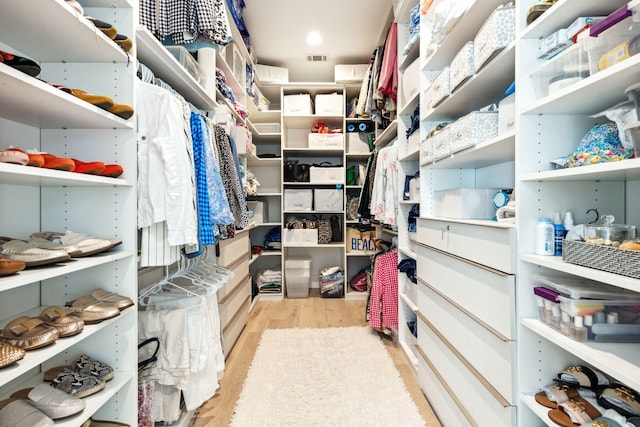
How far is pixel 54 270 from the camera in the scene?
79 centimetres

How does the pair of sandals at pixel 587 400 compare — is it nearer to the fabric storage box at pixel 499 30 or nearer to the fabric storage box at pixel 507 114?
the fabric storage box at pixel 507 114

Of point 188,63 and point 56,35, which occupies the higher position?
point 188,63

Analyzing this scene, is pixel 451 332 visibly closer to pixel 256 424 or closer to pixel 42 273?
pixel 256 424

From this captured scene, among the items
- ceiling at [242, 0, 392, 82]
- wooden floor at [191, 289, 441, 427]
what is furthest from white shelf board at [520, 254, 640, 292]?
ceiling at [242, 0, 392, 82]

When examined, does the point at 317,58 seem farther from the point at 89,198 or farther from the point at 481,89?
the point at 89,198

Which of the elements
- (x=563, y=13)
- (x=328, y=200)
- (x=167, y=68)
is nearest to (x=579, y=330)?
(x=563, y=13)

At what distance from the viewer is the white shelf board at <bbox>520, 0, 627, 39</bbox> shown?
0.76 metres

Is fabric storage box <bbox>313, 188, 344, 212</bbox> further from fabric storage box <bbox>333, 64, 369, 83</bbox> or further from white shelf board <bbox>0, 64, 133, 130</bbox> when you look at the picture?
white shelf board <bbox>0, 64, 133, 130</bbox>

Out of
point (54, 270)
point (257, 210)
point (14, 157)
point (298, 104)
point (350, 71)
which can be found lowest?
point (54, 270)

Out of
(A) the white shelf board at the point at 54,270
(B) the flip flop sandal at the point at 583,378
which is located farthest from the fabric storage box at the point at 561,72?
(A) the white shelf board at the point at 54,270

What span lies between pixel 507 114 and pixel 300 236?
99.9 inches

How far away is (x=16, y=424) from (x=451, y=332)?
1.46 meters

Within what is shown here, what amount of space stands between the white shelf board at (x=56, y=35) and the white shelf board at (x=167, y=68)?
0.57ft

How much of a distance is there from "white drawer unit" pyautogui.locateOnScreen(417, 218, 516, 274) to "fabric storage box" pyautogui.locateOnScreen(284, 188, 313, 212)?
1.90 meters
